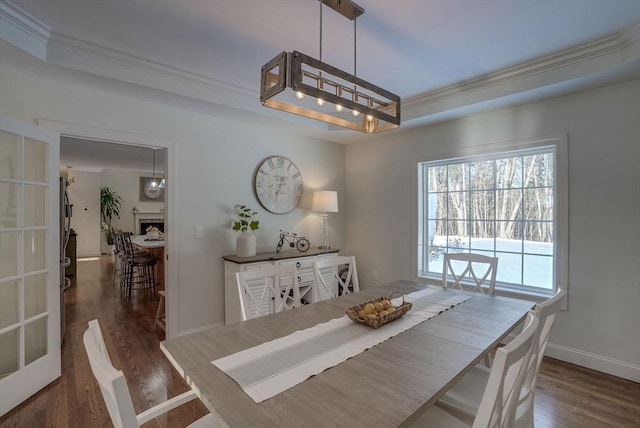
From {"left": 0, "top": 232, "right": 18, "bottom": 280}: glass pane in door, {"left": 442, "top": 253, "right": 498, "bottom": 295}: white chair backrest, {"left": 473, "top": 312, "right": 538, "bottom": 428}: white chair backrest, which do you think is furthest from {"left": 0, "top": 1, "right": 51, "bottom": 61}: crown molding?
{"left": 442, "top": 253, "right": 498, "bottom": 295}: white chair backrest

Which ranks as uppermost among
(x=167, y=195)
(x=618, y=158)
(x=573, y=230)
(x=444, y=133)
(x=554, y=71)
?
(x=554, y=71)

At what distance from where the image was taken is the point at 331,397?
3.25ft

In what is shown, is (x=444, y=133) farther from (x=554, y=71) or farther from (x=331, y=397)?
(x=331, y=397)

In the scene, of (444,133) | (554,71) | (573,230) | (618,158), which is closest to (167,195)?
(444,133)

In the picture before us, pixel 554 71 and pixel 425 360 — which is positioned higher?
pixel 554 71

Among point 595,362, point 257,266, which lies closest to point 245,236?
point 257,266

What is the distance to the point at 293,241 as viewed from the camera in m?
3.99

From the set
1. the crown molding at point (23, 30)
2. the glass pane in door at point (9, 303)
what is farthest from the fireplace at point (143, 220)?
the crown molding at point (23, 30)

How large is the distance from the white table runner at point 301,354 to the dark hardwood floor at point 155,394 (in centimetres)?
112

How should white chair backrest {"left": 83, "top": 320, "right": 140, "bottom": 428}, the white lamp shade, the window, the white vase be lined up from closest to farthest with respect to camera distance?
white chair backrest {"left": 83, "top": 320, "right": 140, "bottom": 428}
the window
the white vase
the white lamp shade

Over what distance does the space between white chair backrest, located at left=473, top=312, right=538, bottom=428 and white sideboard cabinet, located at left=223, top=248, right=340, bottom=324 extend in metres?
1.90

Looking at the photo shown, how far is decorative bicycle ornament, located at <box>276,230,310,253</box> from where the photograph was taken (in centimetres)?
378

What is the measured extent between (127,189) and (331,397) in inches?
395

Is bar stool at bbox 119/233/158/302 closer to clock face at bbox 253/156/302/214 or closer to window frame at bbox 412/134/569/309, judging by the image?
clock face at bbox 253/156/302/214
